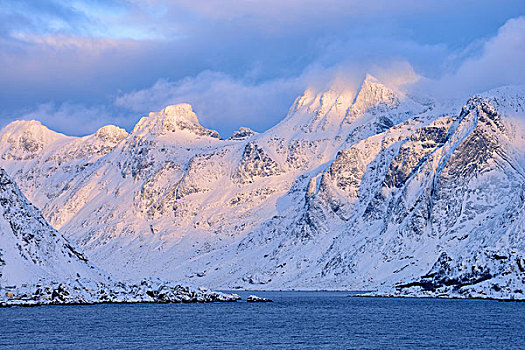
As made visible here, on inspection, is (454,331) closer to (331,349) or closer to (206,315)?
(331,349)

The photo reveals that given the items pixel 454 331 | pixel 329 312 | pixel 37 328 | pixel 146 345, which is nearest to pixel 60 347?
pixel 146 345

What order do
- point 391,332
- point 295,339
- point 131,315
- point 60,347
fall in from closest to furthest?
point 60,347
point 295,339
point 391,332
point 131,315

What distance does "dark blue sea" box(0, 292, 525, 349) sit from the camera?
385ft

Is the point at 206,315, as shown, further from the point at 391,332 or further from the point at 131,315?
the point at 391,332

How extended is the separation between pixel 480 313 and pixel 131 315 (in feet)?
247

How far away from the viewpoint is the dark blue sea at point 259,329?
4619 inches

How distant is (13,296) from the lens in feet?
621

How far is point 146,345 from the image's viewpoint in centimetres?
11562

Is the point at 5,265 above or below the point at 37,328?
above

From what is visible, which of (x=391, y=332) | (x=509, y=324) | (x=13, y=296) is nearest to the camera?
(x=391, y=332)

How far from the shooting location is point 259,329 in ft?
473

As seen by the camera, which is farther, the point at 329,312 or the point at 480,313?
the point at 329,312

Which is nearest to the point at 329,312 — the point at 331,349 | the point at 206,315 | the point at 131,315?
the point at 206,315

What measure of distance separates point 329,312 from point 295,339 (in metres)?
73.0
